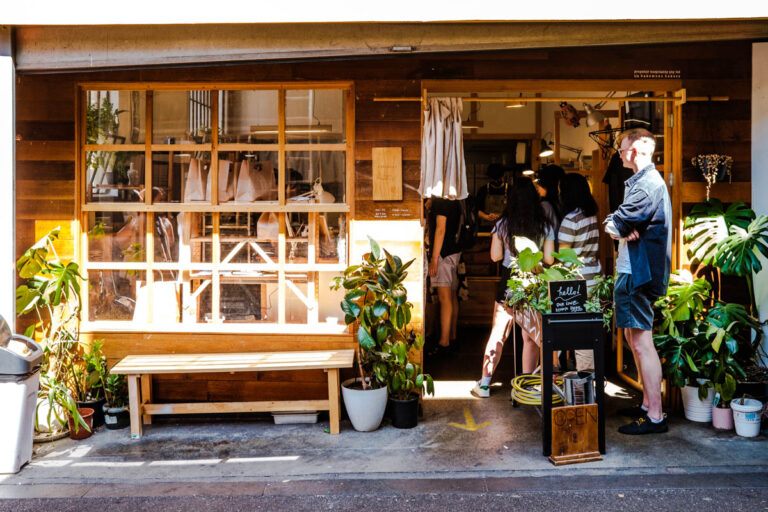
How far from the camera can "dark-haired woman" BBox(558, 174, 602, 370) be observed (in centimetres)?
589

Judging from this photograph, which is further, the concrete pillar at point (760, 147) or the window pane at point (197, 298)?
the window pane at point (197, 298)

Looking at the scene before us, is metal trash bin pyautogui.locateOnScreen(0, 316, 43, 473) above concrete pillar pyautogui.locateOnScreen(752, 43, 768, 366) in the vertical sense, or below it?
below

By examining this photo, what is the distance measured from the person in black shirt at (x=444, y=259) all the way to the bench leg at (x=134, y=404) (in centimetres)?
331

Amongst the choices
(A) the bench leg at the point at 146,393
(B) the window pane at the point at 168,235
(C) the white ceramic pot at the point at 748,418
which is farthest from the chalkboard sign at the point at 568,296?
A: (A) the bench leg at the point at 146,393

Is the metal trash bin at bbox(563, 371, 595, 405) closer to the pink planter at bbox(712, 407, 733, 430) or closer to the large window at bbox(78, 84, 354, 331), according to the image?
the pink planter at bbox(712, 407, 733, 430)

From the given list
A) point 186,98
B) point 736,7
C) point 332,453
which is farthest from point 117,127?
point 736,7

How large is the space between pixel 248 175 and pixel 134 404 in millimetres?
2012

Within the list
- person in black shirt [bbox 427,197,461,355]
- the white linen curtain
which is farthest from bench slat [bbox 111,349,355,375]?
person in black shirt [bbox 427,197,461,355]

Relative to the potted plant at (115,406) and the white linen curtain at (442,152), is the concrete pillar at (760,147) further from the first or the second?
the potted plant at (115,406)

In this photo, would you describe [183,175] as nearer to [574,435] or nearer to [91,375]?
[91,375]

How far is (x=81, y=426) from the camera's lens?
5234 millimetres

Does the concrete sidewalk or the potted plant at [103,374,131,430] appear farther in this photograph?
the potted plant at [103,374,131,430]

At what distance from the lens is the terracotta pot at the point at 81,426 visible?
5219 millimetres

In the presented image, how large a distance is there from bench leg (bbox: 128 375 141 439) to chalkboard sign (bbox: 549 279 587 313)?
10.2 ft
